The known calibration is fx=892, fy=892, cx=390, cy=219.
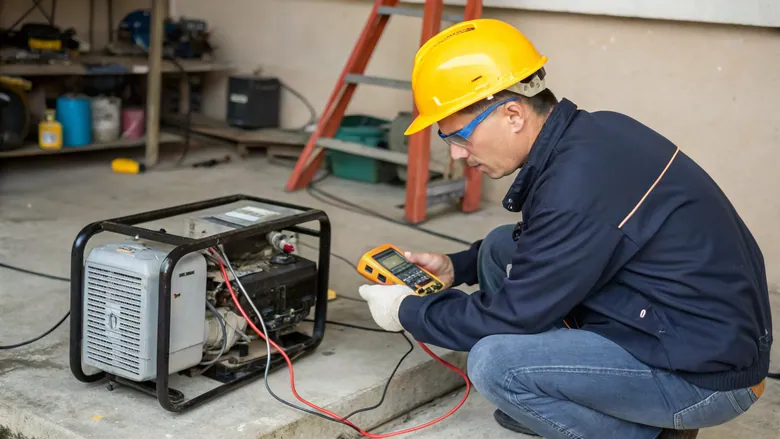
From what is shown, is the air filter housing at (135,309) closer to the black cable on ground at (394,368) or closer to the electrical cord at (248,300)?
the electrical cord at (248,300)

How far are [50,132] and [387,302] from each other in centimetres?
307

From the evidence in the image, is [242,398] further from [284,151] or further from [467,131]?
[284,151]

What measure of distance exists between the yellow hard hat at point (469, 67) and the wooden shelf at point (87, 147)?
308cm

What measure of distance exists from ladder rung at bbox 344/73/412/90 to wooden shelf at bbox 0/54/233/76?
4.09ft

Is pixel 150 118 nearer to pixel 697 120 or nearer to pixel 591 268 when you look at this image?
pixel 697 120

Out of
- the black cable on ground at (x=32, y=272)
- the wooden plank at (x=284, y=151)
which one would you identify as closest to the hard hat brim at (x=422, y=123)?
the black cable on ground at (x=32, y=272)

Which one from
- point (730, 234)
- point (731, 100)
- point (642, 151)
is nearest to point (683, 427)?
point (730, 234)

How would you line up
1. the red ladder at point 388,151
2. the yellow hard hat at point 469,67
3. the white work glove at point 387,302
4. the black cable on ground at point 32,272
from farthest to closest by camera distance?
the red ladder at point 388,151 → the black cable on ground at point 32,272 → the white work glove at point 387,302 → the yellow hard hat at point 469,67

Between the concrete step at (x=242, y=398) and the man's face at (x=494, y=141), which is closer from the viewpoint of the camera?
the man's face at (x=494, y=141)

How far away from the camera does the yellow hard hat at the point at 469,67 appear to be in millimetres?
1745

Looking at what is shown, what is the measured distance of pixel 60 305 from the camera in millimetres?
2629

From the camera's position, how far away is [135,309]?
1.91 meters

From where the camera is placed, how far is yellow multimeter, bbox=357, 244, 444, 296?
6.88 ft

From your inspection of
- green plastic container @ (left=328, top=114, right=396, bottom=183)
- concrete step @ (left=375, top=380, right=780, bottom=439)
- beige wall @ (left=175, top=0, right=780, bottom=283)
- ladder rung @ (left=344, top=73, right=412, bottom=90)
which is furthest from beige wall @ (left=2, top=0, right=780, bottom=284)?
concrete step @ (left=375, top=380, right=780, bottom=439)
